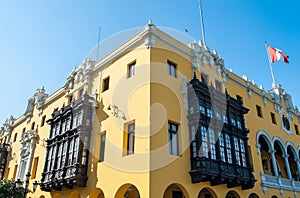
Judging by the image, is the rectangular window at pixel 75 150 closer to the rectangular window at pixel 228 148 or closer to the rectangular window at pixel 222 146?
the rectangular window at pixel 222 146

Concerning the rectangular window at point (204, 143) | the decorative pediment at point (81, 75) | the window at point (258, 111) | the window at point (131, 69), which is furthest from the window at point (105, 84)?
the window at point (258, 111)

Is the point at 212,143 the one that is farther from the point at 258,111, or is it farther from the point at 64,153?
the point at 64,153

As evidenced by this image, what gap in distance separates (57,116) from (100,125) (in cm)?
599

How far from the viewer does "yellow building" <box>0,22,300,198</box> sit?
1480cm

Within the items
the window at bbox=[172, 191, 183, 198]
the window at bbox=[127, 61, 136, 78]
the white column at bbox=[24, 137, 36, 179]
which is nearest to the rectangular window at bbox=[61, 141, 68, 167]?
the white column at bbox=[24, 137, 36, 179]

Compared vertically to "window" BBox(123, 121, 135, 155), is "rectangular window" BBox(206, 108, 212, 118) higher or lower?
higher

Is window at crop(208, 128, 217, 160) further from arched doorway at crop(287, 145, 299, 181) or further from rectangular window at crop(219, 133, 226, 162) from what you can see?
arched doorway at crop(287, 145, 299, 181)

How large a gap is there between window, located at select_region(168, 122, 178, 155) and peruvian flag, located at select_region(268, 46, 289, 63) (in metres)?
17.4

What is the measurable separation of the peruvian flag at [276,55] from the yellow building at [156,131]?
17.1 feet

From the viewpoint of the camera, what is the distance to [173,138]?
1555 centimetres

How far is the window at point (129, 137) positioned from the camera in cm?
1550

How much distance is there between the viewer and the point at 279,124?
27000 millimetres

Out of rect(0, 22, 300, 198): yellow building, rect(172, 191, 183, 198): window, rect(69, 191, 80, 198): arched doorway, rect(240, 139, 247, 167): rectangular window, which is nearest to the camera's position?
rect(0, 22, 300, 198): yellow building

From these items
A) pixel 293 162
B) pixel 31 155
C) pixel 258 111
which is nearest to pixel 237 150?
pixel 258 111
